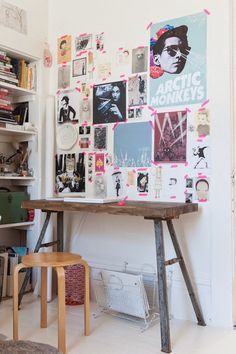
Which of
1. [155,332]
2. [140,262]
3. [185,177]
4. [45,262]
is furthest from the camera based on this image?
[140,262]

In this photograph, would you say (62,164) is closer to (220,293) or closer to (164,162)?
(164,162)

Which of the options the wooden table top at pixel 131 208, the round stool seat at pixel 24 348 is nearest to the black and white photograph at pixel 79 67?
the wooden table top at pixel 131 208

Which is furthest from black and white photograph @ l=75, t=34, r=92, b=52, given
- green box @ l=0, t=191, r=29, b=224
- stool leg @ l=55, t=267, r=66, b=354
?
stool leg @ l=55, t=267, r=66, b=354

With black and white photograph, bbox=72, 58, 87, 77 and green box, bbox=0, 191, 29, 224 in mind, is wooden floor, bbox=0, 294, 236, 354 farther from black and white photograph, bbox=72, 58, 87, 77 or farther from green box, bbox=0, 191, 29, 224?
black and white photograph, bbox=72, 58, 87, 77

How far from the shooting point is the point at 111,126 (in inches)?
113

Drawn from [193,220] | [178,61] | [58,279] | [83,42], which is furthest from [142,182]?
[83,42]

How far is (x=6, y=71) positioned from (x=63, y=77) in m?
0.48

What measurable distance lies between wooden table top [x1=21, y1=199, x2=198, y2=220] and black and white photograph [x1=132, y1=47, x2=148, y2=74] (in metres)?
1.06

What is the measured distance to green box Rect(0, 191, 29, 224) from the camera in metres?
2.86

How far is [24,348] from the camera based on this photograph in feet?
6.22

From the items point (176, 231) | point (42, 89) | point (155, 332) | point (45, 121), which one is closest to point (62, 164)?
point (45, 121)

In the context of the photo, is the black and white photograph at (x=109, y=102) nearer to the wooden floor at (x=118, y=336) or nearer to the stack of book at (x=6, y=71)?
the stack of book at (x=6, y=71)

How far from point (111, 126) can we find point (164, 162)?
0.54m

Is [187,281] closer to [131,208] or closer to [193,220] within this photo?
[193,220]
